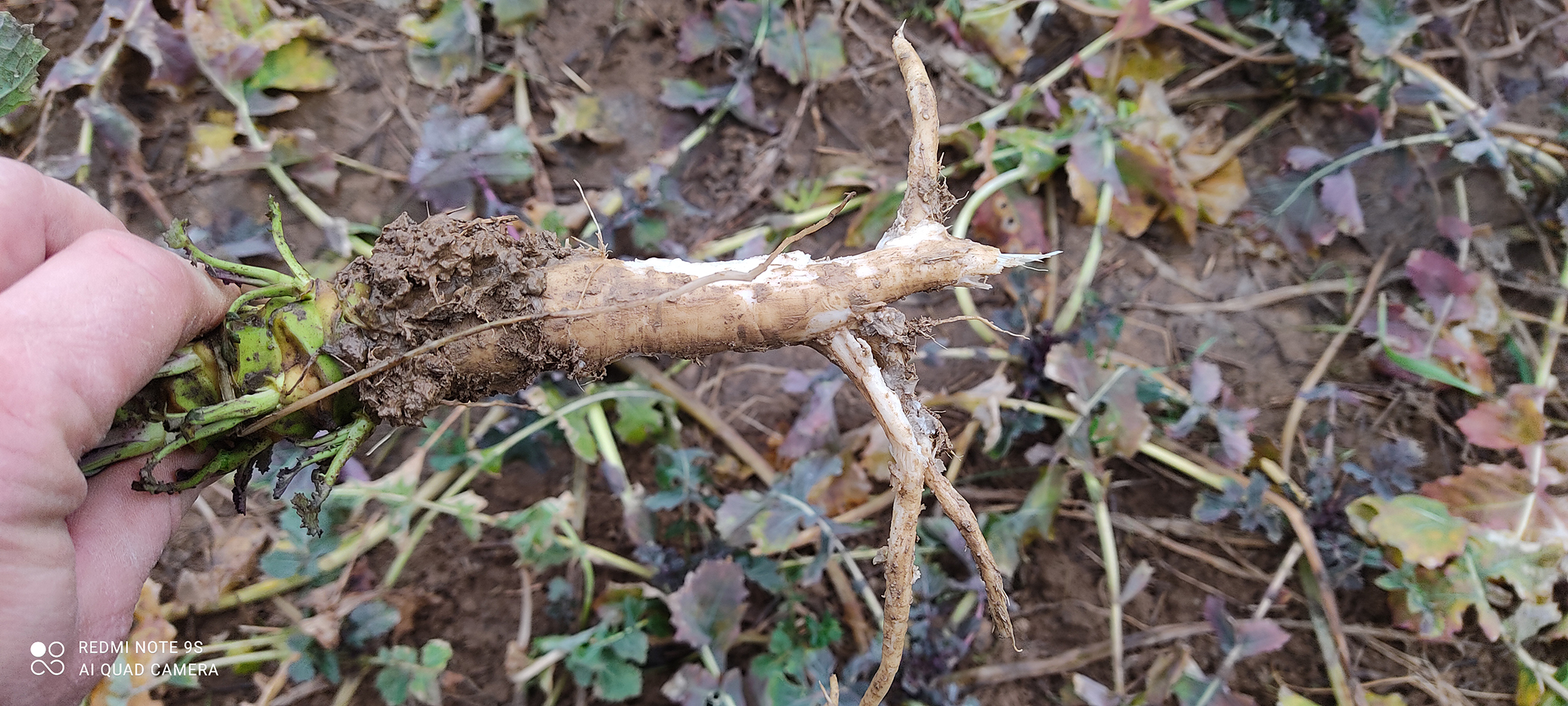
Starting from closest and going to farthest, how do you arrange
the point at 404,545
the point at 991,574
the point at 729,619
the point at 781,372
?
the point at 991,574, the point at 729,619, the point at 404,545, the point at 781,372

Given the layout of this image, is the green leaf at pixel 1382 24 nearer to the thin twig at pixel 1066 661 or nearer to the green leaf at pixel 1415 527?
the green leaf at pixel 1415 527

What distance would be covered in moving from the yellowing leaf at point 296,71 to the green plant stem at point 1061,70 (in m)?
1.73

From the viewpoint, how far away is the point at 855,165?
2.13m

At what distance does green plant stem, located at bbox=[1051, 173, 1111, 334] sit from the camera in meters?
1.96

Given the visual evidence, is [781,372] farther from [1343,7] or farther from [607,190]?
[1343,7]

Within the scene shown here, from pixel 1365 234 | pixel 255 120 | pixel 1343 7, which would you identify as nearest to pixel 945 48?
pixel 1343 7

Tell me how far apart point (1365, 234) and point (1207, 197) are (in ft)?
1.45

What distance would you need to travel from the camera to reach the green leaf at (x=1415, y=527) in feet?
5.48

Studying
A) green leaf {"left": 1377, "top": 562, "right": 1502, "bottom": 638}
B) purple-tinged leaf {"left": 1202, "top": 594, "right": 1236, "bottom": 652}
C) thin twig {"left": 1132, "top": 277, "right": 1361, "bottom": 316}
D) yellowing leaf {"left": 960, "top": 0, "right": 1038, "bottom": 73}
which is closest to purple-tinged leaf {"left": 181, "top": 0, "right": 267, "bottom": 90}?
yellowing leaf {"left": 960, "top": 0, "right": 1038, "bottom": 73}

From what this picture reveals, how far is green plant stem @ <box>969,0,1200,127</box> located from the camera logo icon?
6.68 ft

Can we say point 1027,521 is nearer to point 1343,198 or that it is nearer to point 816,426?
point 816,426

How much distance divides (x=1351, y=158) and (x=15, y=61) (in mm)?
2868

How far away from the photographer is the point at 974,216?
6.64 ft

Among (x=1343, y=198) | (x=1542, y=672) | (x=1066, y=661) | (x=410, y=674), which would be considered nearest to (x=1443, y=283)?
(x=1343, y=198)
